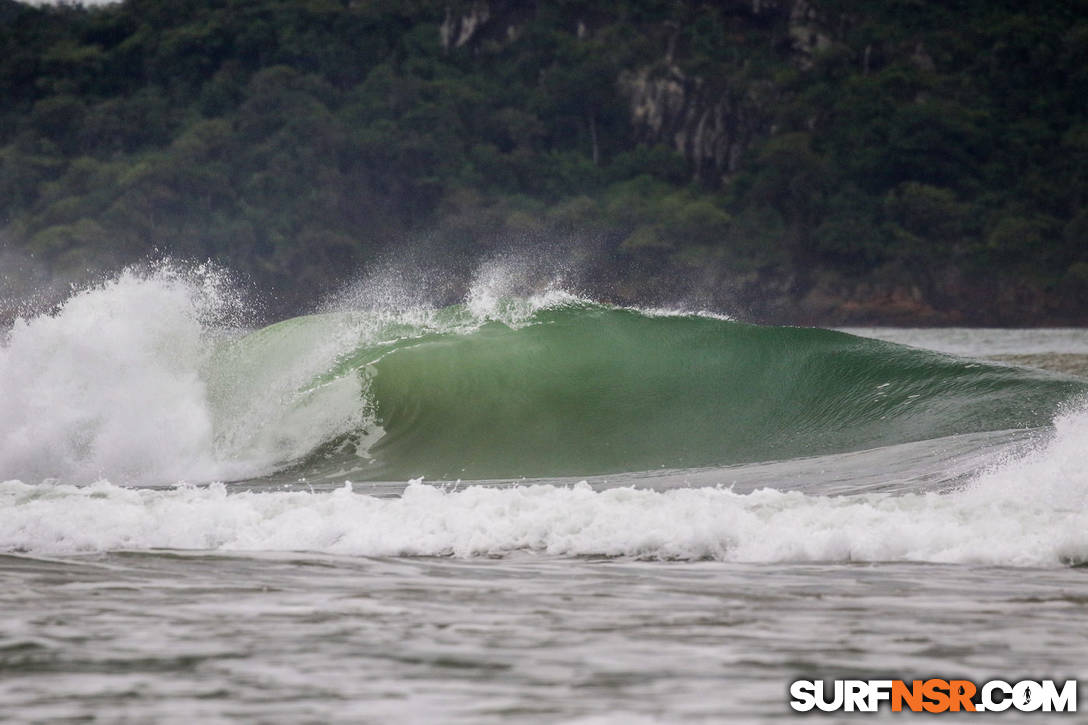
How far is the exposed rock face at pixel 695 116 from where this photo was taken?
254ft

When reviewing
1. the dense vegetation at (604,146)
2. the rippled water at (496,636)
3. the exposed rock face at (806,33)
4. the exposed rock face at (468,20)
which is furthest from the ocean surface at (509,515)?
the exposed rock face at (468,20)

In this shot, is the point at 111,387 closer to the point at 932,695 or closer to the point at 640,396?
the point at 640,396

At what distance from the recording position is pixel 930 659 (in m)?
4.36

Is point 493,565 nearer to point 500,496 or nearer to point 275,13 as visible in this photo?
point 500,496

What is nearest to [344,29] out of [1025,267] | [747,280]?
[747,280]

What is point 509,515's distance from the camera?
7.24m

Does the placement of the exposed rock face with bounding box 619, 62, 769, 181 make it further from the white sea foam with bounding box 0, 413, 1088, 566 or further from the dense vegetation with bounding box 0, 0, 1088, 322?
the white sea foam with bounding box 0, 413, 1088, 566

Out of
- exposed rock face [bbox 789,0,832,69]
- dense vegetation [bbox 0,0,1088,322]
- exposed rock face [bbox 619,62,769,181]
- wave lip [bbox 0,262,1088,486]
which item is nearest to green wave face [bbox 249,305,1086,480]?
wave lip [bbox 0,262,1088,486]

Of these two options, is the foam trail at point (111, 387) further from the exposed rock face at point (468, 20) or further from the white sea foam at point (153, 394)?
the exposed rock face at point (468, 20)

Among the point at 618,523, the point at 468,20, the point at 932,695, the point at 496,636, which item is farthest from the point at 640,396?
the point at 468,20

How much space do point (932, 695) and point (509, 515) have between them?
3517mm

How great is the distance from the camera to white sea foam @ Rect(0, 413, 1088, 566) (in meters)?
6.50

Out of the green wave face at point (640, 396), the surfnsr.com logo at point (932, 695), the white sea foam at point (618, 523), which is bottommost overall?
the surfnsr.com logo at point (932, 695)

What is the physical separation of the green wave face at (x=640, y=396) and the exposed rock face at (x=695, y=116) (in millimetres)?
64248
